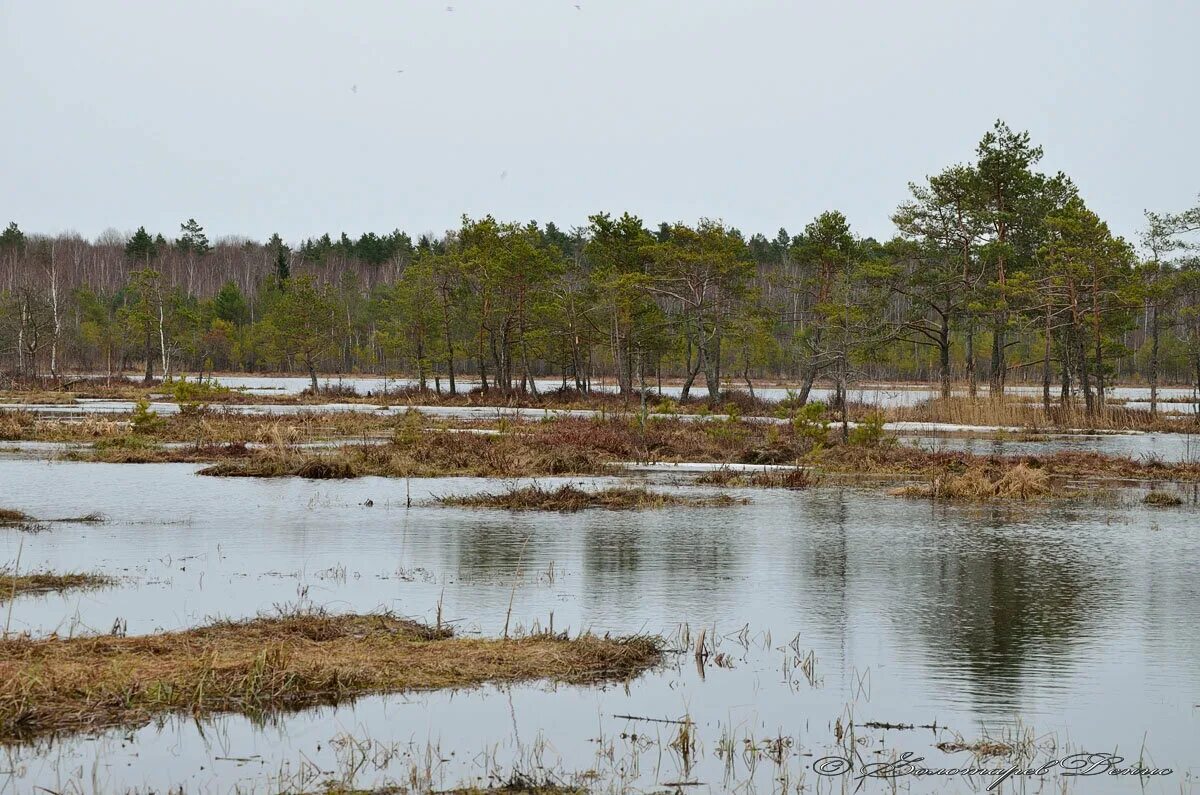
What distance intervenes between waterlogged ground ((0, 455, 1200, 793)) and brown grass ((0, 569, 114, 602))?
1.25 ft

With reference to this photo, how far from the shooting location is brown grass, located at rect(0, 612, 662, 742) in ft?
29.6

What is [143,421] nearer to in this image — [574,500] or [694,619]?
[574,500]

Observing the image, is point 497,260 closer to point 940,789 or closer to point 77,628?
point 77,628

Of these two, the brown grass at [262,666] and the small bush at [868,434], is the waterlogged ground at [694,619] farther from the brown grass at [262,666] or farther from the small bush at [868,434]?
the small bush at [868,434]

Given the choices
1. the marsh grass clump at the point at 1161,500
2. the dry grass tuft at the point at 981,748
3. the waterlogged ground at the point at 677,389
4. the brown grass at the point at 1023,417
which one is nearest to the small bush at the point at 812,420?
the marsh grass clump at the point at 1161,500

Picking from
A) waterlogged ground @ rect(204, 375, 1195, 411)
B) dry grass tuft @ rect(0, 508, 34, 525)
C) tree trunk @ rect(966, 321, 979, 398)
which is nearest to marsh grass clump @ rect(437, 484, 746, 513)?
dry grass tuft @ rect(0, 508, 34, 525)

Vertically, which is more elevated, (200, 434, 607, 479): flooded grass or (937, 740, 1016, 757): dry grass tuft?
(200, 434, 607, 479): flooded grass

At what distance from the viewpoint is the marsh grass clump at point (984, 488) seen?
25766 mm

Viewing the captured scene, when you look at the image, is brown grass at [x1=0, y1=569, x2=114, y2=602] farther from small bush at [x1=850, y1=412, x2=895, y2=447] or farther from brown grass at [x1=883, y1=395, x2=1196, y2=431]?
brown grass at [x1=883, y1=395, x2=1196, y2=431]

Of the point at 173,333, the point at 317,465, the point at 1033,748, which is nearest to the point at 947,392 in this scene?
the point at 317,465

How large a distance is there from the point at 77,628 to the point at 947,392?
166 ft

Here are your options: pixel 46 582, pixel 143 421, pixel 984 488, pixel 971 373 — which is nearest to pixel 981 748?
pixel 46 582

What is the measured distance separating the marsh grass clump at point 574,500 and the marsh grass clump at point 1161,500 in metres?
8.99

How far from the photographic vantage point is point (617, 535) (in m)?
19.6
